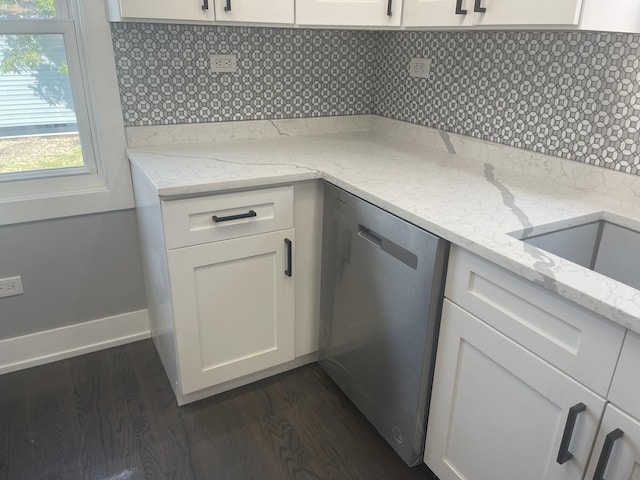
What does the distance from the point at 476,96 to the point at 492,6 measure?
58 centimetres

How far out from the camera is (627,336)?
0.94 meters

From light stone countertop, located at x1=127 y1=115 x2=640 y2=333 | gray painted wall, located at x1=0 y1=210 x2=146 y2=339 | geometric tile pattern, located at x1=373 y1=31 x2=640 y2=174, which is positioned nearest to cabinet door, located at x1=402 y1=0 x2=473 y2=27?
geometric tile pattern, located at x1=373 y1=31 x2=640 y2=174

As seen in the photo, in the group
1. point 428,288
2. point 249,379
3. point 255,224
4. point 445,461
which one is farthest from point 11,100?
point 445,461

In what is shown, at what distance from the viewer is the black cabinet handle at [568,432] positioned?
41.1 inches

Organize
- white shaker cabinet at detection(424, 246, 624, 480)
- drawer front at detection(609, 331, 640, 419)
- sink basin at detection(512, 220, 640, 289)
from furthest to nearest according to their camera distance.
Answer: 1. sink basin at detection(512, 220, 640, 289)
2. white shaker cabinet at detection(424, 246, 624, 480)
3. drawer front at detection(609, 331, 640, 419)

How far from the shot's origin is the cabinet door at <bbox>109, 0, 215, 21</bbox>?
1.59 m

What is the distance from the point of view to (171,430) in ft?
5.90

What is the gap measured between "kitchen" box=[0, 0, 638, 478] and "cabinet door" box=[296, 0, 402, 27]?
0.35m

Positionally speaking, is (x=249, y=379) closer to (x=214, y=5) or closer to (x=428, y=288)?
(x=428, y=288)

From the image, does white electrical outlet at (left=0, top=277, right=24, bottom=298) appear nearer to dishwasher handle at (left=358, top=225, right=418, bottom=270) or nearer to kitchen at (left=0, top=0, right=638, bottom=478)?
kitchen at (left=0, top=0, right=638, bottom=478)

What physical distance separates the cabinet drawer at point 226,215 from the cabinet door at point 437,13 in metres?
0.73

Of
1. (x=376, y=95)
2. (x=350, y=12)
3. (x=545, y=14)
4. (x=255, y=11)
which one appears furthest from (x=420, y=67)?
(x=545, y=14)

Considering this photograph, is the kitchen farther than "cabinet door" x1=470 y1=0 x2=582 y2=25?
Yes

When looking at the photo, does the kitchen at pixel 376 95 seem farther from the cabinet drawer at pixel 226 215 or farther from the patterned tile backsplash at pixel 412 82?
the cabinet drawer at pixel 226 215
